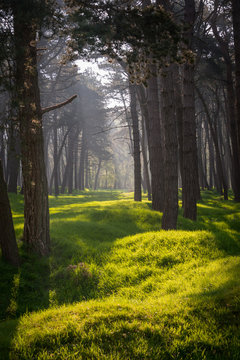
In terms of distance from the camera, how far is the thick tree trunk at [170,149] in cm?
895

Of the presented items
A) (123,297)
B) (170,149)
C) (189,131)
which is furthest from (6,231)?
(189,131)

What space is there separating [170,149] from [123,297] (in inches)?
210

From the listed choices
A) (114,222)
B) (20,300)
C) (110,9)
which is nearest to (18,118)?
(110,9)

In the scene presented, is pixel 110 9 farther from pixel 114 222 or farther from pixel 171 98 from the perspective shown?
pixel 114 222

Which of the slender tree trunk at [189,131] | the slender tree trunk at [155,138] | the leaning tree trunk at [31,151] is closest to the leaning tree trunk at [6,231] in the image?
the leaning tree trunk at [31,151]

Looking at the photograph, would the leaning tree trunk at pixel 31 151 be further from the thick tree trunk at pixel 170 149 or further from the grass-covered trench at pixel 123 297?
the thick tree trunk at pixel 170 149

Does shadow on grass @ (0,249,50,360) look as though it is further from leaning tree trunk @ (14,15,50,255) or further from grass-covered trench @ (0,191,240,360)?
leaning tree trunk @ (14,15,50,255)

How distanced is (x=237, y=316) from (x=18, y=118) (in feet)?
22.1

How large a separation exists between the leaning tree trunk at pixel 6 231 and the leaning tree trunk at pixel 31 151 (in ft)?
3.27

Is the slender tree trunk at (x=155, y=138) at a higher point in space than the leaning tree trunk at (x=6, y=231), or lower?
higher

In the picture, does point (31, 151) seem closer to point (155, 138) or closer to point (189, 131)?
point (189, 131)

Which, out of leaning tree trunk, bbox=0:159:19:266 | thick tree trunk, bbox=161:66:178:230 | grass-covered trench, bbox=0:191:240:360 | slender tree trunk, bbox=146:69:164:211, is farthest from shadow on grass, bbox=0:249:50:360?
slender tree trunk, bbox=146:69:164:211

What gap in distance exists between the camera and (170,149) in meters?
9.05

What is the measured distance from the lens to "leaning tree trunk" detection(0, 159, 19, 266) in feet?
20.0
